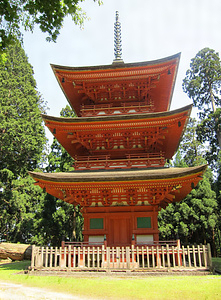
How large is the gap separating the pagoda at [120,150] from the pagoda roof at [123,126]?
53mm

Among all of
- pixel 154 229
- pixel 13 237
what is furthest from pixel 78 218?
pixel 154 229

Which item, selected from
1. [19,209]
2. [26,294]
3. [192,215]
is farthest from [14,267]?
[192,215]

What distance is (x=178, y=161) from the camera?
1239 inches

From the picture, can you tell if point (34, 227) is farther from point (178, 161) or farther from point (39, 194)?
point (178, 161)

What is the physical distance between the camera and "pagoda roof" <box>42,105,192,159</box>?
13.8 m

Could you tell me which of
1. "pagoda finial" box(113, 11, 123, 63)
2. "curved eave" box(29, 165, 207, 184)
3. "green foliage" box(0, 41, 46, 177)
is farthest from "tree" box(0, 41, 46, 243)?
"curved eave" box(29, 165, 207, 184)

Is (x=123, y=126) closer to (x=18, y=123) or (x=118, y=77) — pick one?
(x=118, y=77)

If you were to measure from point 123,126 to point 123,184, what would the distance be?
11.6 ft

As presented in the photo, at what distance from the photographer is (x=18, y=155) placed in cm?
3008

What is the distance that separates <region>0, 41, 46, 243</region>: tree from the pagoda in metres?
13.9

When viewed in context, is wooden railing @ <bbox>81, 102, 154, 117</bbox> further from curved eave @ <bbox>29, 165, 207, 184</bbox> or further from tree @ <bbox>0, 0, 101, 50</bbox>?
tree @ <bbox>0, 0, 101, 50</bbox>

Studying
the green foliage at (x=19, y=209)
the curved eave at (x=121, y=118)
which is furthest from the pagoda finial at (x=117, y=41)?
the green foliage at (x=19, y=209)

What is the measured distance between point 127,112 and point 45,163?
2070 centimetres

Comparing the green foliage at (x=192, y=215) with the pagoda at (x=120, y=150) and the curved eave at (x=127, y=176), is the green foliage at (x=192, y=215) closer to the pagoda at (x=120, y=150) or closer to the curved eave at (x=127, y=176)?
the pagoda at (x=120, y=150)
